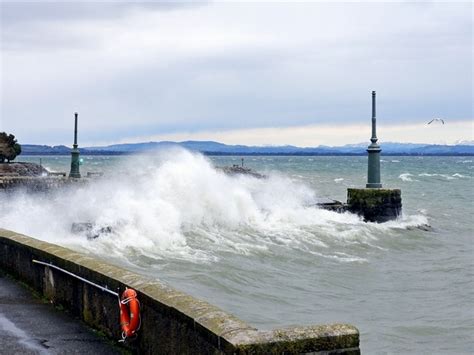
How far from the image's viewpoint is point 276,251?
17000 mm

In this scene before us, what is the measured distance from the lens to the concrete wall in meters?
4.49

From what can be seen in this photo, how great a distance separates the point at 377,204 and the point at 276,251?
24.6 ft

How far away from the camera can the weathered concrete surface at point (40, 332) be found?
20.4 feet

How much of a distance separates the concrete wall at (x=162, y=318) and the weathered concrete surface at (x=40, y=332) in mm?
142

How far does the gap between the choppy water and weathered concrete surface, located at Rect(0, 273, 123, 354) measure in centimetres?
340

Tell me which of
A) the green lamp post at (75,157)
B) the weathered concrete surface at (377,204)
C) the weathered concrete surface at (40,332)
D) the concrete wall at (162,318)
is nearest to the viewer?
the concrete wall at (162,318)

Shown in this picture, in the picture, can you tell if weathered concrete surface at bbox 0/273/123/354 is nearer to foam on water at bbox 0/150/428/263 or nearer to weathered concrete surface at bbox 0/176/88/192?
foam on water at bbox 0/150/428/263

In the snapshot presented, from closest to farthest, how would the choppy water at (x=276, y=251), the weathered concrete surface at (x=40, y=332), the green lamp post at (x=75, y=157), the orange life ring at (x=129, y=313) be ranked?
the orange life ring at (x=129, y=313) → the weathered concrete surface at (x=40, y=332) → the choppy water at (x=276, y=251) → the green lamp post at (x=75, y=157)

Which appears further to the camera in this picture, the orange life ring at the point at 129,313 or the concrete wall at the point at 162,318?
the orange life ring at the point at 129,313

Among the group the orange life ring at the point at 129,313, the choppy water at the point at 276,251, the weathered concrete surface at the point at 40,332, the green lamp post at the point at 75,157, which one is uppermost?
the green lamp post at the point at 75,157

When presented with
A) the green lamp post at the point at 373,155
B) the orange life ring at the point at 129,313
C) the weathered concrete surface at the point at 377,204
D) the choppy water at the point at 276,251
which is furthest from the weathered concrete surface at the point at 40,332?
the weathered concrete surface at the point at 377,204

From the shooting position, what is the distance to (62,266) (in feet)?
25.3

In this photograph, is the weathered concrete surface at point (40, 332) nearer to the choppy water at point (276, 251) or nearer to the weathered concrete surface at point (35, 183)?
the choppy water at point (276, 251)

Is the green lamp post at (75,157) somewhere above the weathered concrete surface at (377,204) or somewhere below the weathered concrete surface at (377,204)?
above
